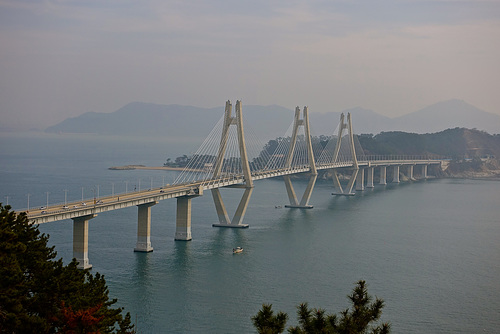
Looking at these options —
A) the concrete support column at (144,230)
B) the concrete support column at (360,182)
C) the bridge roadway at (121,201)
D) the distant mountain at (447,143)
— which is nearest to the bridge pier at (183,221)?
the bridge roadway at (121,201)

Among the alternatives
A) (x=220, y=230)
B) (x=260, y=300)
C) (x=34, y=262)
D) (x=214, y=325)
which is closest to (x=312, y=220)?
(x=220, y=230)

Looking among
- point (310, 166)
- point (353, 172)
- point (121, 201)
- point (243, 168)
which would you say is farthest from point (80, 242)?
point (353, 172)

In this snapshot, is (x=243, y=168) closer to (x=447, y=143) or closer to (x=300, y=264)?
(x=300, y=264)

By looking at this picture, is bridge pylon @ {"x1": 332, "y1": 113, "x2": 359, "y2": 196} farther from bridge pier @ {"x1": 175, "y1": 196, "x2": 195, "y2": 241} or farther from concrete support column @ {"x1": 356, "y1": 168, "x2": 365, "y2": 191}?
bridge pier @ {"x1": 175, "y1": 196, "x2": 195, "y2": 241}

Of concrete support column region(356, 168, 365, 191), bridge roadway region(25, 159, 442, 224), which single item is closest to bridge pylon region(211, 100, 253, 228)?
bridge roadway region(25, 159, 442, 224)

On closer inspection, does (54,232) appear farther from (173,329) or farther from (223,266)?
(173,329)

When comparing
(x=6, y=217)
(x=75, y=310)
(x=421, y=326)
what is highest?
(x=6, y=217)

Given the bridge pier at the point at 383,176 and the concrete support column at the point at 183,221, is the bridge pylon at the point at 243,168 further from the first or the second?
the bridge pier at the point at 383,176
